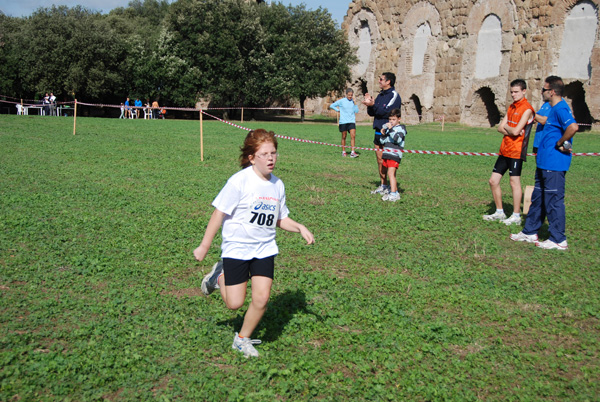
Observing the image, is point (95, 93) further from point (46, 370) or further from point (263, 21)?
point (46, 370)

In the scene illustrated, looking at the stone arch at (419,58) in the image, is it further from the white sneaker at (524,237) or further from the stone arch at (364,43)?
the white sneaker at (524,237)

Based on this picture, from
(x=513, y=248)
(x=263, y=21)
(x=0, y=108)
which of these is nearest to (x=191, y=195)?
(x=513, y=248)

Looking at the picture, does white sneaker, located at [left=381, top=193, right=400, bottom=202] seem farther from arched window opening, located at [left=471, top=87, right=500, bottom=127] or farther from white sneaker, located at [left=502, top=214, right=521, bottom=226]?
arched window opening, located at [left=471, top=87, right=500, bottom=127]

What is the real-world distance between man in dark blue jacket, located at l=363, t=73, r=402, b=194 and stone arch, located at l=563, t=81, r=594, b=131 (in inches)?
951

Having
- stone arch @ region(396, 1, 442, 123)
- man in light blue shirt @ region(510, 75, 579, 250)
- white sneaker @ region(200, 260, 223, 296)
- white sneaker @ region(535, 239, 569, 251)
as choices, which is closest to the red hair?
white sneaker @ region(200, 260, 223, 296)

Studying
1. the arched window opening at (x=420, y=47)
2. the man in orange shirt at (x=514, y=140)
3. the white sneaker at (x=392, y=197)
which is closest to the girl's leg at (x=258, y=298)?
the man in orange shirt at (x=514, y=140)

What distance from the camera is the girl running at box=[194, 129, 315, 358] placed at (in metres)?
4.00

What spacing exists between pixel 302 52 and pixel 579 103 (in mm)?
19211

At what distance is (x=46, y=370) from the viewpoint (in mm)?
3732

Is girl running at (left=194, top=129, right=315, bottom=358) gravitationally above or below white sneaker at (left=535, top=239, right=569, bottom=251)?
above

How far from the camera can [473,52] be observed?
35.0 metres

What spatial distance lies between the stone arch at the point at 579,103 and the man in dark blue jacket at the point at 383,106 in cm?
2415

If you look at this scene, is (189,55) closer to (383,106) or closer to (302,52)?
(302,52)

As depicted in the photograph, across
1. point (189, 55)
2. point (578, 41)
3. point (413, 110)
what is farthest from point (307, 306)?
point (413, 110)
